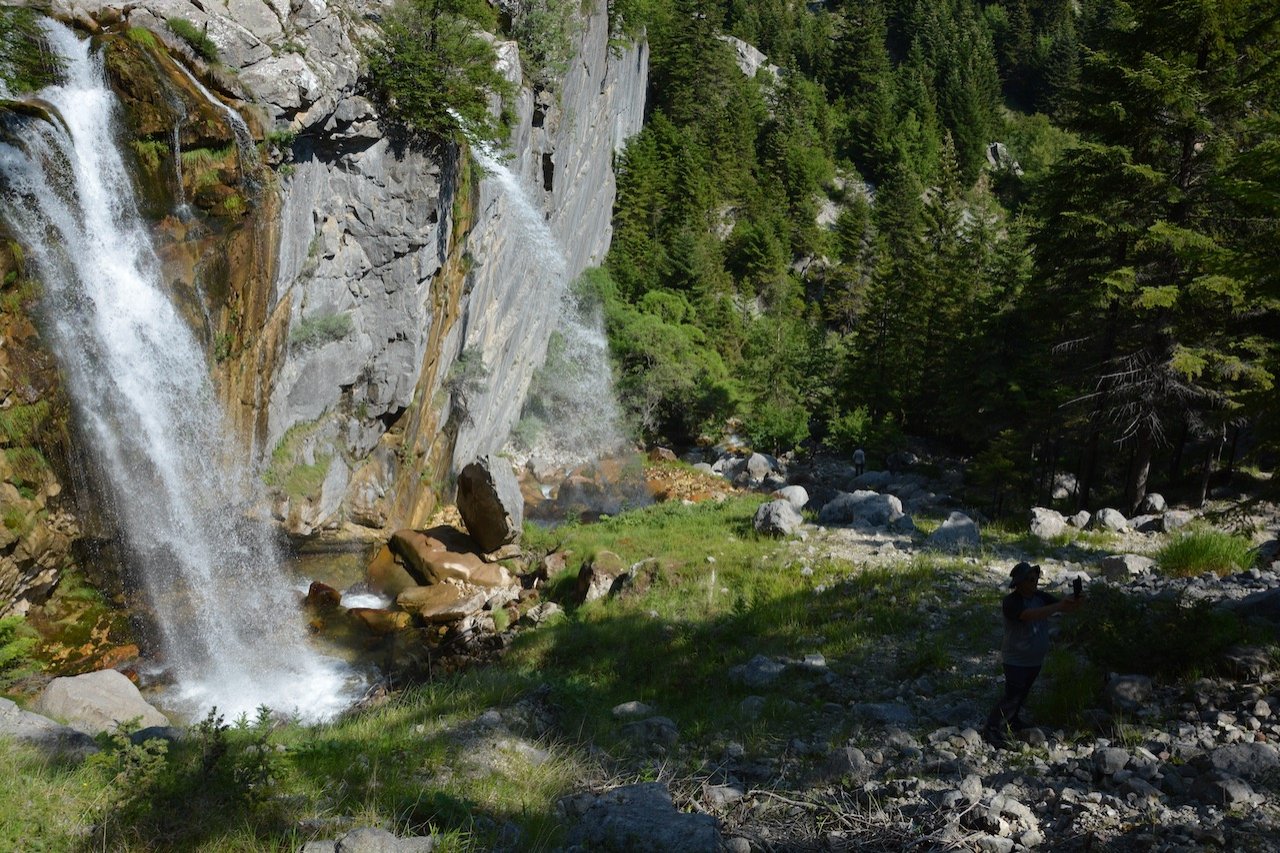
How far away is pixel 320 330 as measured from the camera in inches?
541

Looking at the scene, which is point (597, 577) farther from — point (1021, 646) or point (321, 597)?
point (1021, 646)

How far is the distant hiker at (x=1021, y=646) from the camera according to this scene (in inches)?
225

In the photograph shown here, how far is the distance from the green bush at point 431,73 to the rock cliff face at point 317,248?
0.46m

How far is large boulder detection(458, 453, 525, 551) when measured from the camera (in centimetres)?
1605

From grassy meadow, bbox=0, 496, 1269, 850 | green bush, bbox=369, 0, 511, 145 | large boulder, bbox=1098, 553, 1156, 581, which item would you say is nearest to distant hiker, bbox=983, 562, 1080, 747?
grassy meadow, bbox=0, 496, 1269, 850

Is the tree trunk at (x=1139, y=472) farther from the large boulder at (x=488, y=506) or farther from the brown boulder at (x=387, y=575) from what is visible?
the brown boulder at (x=387, y=575)

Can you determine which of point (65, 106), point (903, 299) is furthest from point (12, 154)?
point (903, 299)

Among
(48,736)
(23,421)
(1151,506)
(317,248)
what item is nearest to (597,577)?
(317,248)

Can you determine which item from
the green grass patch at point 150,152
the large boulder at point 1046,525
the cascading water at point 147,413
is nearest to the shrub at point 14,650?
the cascading water at point 147,413

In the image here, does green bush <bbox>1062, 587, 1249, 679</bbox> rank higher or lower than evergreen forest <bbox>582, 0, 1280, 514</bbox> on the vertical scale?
lower

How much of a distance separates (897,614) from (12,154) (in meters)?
12.0

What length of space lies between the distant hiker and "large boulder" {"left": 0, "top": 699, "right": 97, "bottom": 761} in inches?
242

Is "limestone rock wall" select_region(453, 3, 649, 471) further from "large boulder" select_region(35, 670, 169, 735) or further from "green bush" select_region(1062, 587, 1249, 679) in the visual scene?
"green bush" select_region(1062, 587, 1249, 679)

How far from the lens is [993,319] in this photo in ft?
68.9
